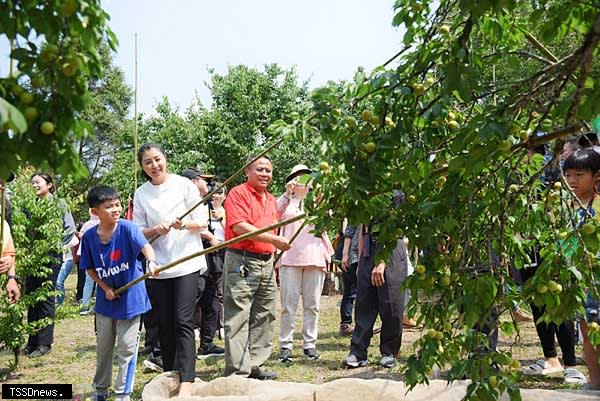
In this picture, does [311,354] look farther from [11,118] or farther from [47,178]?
[11,118]

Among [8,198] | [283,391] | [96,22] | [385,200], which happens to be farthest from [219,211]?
[96,22]

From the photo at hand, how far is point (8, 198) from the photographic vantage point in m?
5.19

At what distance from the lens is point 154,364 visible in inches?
210

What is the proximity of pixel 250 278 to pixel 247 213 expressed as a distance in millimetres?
473

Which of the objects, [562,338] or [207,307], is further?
[207,307]

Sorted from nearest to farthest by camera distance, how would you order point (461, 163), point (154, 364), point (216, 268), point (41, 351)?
point (461, 163), point (154, 364), point (41, 351), point (216, 268)

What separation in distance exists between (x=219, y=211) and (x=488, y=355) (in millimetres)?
5529

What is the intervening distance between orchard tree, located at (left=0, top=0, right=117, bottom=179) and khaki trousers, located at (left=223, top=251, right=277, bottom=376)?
3.33 metres

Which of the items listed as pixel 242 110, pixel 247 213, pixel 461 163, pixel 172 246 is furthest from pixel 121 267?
pixel 242 110

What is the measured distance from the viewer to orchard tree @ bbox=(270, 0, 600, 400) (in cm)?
184

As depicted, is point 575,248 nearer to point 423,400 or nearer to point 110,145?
point 423,400

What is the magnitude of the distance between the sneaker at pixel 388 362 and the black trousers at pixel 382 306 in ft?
0.12

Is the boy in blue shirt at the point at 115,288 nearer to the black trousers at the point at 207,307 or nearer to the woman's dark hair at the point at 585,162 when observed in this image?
the black trousers at the point at 207,307

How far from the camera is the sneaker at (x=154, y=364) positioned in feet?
17.3
